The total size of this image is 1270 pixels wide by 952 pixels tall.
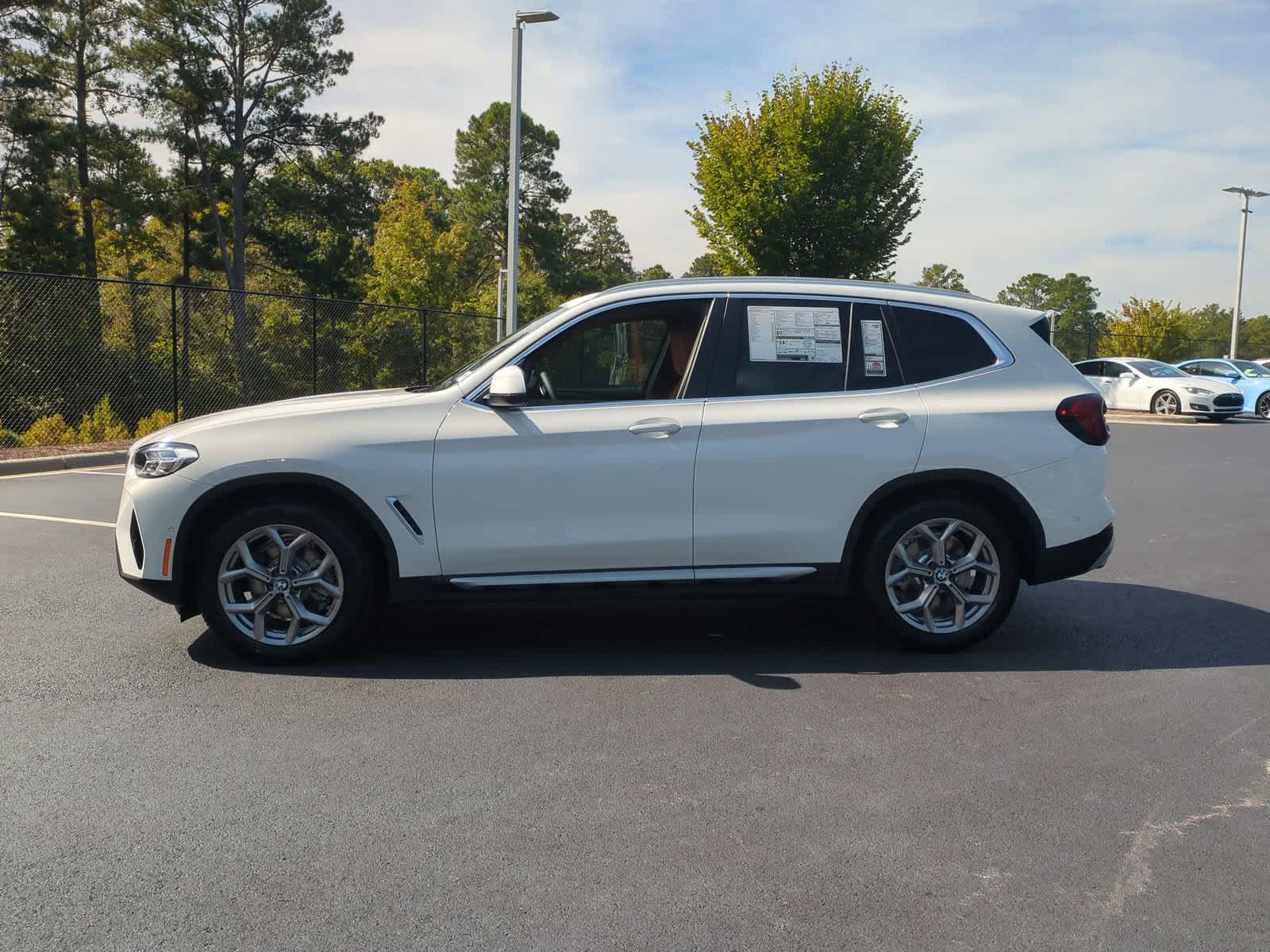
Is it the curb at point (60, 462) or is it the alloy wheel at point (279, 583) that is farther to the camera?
the curb at point (60, 462)

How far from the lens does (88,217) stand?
39.1 metres

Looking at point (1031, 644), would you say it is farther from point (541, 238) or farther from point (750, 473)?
point (541, 238)

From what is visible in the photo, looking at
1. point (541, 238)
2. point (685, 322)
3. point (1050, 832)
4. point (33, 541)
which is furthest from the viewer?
point (541, 238)

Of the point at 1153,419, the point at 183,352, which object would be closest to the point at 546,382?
the point at 183,352

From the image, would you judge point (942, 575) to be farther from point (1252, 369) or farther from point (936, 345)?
point (1252, 369)

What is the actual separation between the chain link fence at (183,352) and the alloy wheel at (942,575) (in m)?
22.9

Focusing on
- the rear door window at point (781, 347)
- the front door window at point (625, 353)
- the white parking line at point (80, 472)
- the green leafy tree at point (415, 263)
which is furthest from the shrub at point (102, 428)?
the green leafy tree at point (415, 263)

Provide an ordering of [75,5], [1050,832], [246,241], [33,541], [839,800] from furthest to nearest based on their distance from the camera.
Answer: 1. [246,241]
2. [75,5]
3. [33,541]
4. [839,800]
5. [1050,832]

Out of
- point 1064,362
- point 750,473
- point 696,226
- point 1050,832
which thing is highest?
point 696,226

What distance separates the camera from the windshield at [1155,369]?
1124 inches

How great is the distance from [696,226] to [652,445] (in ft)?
107

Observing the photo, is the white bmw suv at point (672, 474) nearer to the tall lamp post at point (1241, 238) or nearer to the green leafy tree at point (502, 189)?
the tall lamp post at point (1241, 238)

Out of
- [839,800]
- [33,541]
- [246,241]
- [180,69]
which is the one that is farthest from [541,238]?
[839,800]

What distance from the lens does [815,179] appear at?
113 feet
